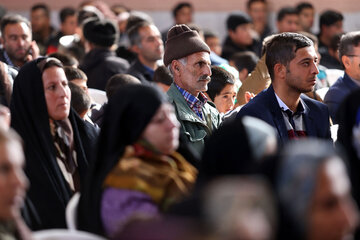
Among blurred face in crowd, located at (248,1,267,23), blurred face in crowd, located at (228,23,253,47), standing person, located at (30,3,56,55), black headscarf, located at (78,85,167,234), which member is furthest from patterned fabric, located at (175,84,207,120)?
blurred face in crowd, located at (248,1,267,23)

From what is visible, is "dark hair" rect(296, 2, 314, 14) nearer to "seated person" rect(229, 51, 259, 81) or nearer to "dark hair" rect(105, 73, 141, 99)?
"seated person" rect(229, 51, 259, 81)

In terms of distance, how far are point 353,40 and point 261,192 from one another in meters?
4.69

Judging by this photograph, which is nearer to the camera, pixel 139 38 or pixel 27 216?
pixel 27 216

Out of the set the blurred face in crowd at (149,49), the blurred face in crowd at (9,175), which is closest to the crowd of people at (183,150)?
the blurred face in crowd at (9,175)

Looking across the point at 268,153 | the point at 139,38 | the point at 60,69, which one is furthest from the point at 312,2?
the point at 268,153

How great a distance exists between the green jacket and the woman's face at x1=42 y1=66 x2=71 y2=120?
896 mm

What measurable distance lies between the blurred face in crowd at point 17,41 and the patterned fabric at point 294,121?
9.65ft

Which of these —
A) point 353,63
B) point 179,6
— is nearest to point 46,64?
point 353,63

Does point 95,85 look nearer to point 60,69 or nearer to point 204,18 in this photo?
point 60,69

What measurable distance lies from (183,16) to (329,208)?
971cm

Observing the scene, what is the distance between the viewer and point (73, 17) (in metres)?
12.0

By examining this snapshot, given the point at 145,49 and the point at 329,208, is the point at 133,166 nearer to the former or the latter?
the point at 329,208

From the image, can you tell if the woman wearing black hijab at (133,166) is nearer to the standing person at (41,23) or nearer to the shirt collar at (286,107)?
the shirt collar at (286,107)

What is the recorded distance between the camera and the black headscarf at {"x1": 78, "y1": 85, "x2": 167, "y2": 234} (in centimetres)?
419
